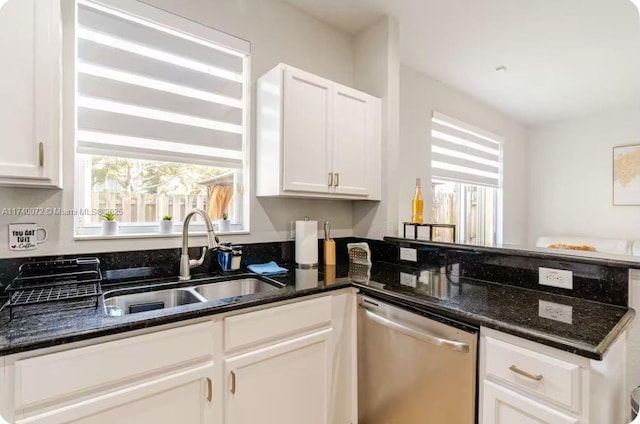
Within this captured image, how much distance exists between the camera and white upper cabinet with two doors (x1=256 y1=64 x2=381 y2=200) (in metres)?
1.82

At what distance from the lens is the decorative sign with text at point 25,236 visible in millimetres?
1319

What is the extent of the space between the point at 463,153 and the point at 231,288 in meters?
3.04

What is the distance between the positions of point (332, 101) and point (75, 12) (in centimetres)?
137

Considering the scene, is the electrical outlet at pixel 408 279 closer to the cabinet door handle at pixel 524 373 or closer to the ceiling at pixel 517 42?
the cabinet door handle at pixel 524 373

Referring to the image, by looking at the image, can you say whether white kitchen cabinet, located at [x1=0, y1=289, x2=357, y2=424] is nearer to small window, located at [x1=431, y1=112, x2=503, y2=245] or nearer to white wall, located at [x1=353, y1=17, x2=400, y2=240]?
white wall, located at [x1=353, y1=17, x2=400, y2=240]

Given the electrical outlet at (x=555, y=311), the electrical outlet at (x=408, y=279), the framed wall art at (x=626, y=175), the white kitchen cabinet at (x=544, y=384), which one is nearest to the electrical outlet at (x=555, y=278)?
the electrical outlet at (x=555, y=311)

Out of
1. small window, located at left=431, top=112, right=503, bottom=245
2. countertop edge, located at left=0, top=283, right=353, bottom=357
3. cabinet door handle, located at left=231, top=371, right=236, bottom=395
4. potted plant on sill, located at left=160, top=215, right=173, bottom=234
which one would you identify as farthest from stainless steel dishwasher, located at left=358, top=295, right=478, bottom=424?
small window, located at left=431, top=112, right=503, bottom=245

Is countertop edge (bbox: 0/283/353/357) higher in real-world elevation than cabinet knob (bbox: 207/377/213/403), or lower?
higher

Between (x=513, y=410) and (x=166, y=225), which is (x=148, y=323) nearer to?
(x=166, y=225)

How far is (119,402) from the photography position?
3.35 ft

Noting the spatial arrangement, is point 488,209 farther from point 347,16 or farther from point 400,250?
point 347,16

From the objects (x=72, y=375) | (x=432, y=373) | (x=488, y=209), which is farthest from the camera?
(x=488, y=209)

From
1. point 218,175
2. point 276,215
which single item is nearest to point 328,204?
point 276,215

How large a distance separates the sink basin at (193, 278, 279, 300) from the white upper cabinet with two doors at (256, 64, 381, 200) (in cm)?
54
